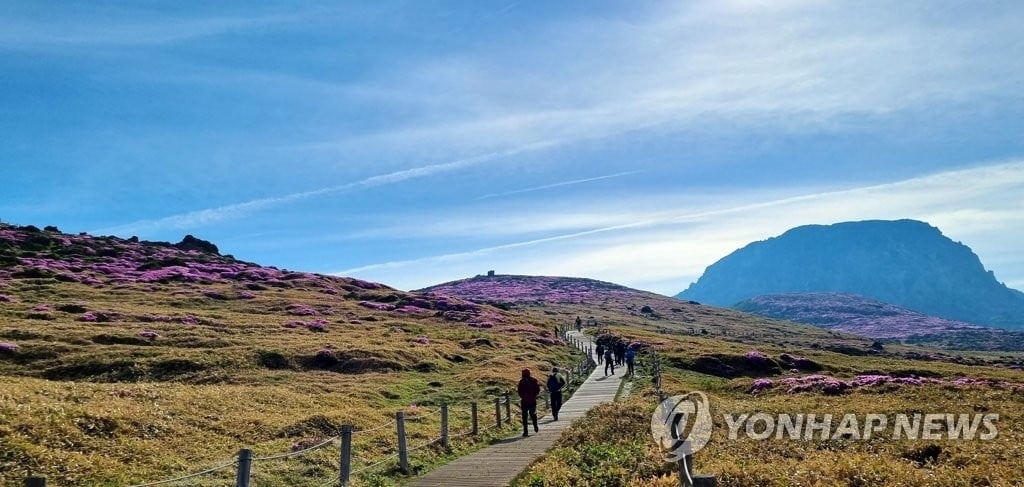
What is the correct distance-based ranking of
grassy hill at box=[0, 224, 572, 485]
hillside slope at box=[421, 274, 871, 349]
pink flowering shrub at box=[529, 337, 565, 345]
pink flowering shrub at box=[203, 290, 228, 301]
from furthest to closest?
hillside slope at box=[421, 274, 871, 349] → pink flowering shrub at box=[203, 290, 228, 301] → pink flowering shrub at box=[529, 337, 565, 345] → grassy hill at box=[0, 224, 572, 485]

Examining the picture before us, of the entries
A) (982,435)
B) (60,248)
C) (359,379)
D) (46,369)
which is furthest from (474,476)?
(60,248)

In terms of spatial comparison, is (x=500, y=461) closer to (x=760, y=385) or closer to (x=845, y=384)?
(x=760, y=385)

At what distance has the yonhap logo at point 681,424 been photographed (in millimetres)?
13467

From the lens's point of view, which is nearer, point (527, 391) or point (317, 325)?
point (527, 391)

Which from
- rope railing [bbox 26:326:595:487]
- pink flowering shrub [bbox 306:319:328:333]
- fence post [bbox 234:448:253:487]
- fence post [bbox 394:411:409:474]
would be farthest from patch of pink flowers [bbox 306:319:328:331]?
fence post [bbox 234:448:253:487]

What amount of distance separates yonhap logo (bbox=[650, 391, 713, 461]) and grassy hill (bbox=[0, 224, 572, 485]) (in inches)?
265

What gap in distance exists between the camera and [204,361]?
113 ft

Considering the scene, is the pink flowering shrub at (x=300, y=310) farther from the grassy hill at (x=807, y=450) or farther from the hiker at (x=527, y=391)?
the hiker at (x=527, y=391)

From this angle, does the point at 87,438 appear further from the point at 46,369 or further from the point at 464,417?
the point at 46,369

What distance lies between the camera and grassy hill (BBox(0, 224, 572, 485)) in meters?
16.7

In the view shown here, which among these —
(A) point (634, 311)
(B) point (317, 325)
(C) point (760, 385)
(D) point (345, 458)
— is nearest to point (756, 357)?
(C) point (760, 385)

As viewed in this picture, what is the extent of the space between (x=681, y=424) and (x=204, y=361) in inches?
1135

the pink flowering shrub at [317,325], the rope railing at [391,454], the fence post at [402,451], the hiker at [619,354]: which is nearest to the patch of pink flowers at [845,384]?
the rope railing at [391,454]

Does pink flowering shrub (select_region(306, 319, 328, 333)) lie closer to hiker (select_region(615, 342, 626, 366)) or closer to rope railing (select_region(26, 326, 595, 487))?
rope railing (select_region(26, 326, 595, 487))
